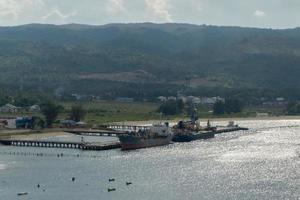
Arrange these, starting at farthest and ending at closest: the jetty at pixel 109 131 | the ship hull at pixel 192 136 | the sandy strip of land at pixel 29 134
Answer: the jetty at pixel 109 131 → the sandy strip of land at pixel 29 134 → the ship hull at pixel 192 136

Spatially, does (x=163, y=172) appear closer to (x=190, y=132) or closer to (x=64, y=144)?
(x=64, y=144)

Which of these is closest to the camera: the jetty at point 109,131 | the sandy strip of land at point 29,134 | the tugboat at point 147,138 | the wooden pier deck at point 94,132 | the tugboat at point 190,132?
the tugboat at point 147,138

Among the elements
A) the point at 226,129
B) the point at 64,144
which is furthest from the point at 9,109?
the point at 64,144

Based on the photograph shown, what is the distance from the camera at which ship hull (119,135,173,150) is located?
119750 mm

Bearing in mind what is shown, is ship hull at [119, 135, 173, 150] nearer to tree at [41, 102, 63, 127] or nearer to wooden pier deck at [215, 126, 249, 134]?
wooden pier deck at [215, 126, 249, 134]

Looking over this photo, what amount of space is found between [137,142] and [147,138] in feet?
12.8

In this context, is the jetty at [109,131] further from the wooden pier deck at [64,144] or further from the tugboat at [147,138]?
the wooden pier deck at [64,144]

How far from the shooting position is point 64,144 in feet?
411

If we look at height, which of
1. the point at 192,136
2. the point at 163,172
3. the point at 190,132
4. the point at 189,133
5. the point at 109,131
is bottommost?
the point at 163,172

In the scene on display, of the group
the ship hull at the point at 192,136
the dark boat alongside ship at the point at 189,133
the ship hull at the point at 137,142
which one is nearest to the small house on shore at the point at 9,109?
the dark boat alongside ship at the point at 189,133

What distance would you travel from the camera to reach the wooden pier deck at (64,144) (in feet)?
393

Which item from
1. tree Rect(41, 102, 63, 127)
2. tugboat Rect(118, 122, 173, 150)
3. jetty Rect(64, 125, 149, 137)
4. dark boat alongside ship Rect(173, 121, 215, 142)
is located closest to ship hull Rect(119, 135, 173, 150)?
tugboat Rect(118, 122, 173, 150)

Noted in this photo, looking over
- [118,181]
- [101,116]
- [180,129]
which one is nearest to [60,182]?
[118,181]

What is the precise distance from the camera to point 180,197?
2982 inches
